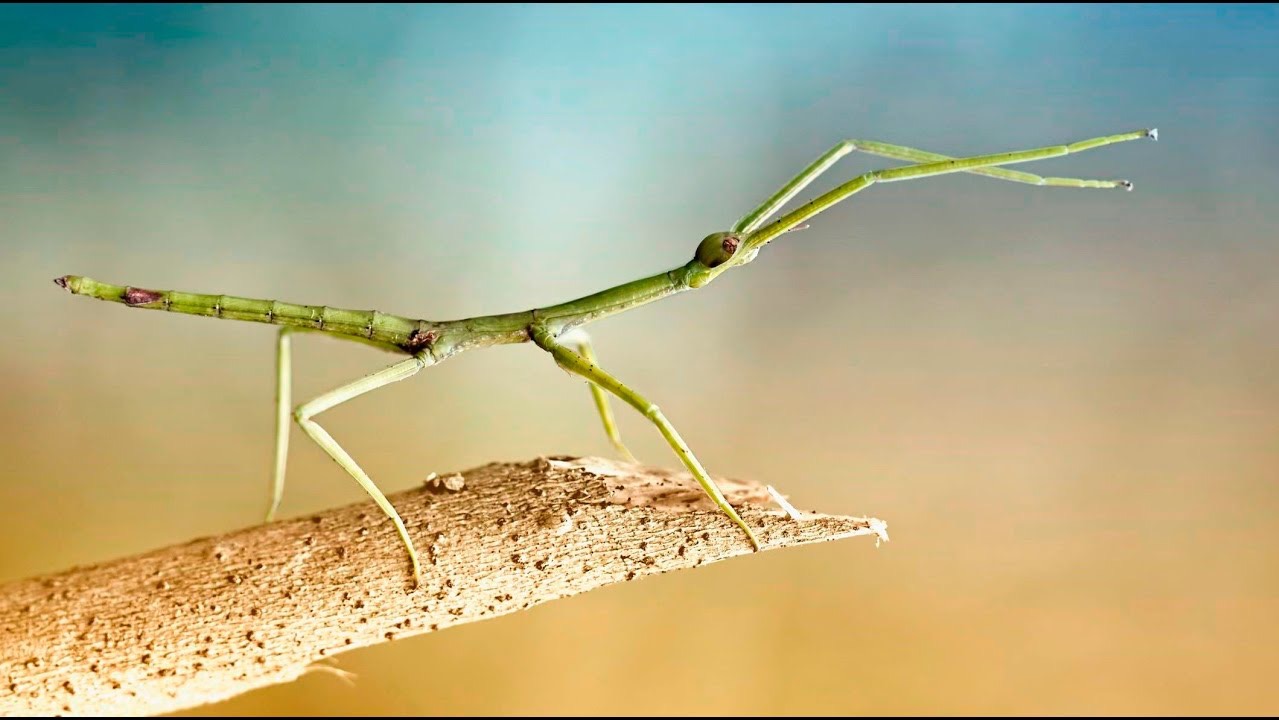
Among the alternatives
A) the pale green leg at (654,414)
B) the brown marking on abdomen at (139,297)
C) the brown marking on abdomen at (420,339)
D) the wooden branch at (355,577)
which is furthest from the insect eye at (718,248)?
the brown marking on abdomen at (139,297)

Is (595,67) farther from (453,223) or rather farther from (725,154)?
(453,223)

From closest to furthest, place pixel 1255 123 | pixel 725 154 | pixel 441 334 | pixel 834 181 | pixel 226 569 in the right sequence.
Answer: pixel 226 569
pixel 441 334
pixel 1255 123
pixel 834 181
pixel 725 154

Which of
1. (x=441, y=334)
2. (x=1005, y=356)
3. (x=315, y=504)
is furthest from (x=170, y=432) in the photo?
(x=1005, y=356)

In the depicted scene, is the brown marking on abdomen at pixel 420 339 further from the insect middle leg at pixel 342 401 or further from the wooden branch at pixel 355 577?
the wooden branch at pixel 355 577

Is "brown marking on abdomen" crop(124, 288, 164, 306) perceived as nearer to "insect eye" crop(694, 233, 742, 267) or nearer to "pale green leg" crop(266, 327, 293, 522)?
"pale green leg" crop(266, 327, 293, 522)

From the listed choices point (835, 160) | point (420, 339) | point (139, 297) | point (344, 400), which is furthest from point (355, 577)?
point (835, 160)

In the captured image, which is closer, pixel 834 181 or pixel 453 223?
pixel 834 181
